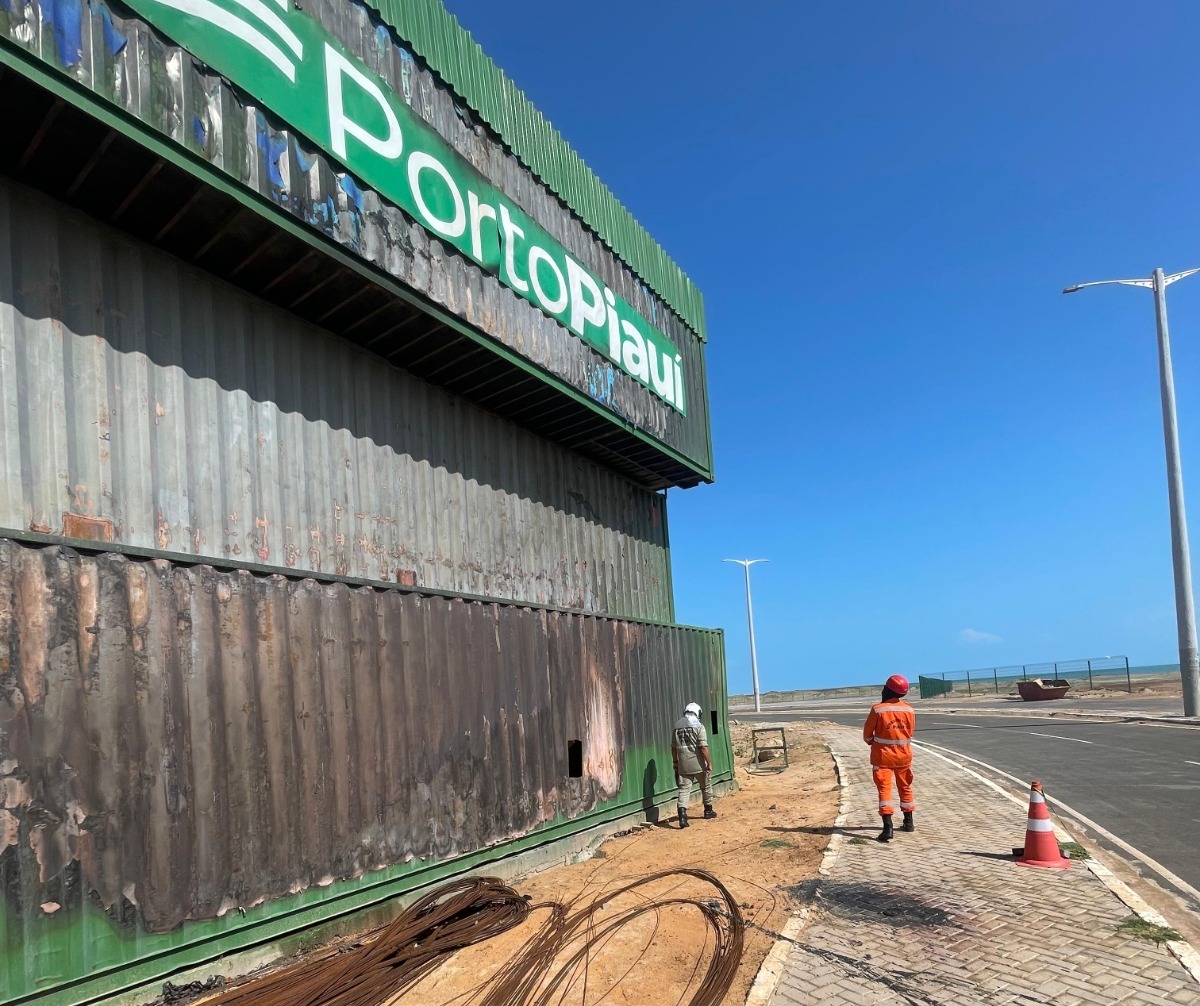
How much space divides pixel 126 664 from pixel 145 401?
2235 mm

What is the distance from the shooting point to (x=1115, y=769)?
13438 mm

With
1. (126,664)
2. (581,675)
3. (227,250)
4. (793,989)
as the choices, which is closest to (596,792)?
(581,675)

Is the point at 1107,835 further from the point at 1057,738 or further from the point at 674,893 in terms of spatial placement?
the point at 1057,738

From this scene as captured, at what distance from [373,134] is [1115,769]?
45.9ft

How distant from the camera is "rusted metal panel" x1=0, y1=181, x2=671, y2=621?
5.66m

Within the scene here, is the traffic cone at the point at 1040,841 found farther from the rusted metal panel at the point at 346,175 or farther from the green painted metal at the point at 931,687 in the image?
the green painted metal at the point at 931,687

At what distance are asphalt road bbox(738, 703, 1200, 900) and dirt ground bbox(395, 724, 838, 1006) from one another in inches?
86.0

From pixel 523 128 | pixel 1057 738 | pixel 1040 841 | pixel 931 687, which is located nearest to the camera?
pixel 1040 841

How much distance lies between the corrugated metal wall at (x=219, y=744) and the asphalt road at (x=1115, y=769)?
569cm

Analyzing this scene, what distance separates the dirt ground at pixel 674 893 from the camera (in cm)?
529

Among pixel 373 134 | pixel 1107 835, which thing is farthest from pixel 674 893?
pixel 373 134

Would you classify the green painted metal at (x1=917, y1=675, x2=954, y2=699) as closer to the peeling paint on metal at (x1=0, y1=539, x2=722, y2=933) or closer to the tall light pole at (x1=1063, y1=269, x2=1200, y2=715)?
the tall light pole at (x1=1063, y1=269, x2=1200, y2=715)

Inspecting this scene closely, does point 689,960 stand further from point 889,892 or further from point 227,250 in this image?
point 227,250

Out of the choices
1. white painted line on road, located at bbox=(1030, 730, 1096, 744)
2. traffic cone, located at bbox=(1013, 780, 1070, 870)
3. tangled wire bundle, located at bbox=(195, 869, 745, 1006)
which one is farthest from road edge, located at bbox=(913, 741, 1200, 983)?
white painted line on road, located at bbox=(1030, 730, 1096, 744)
